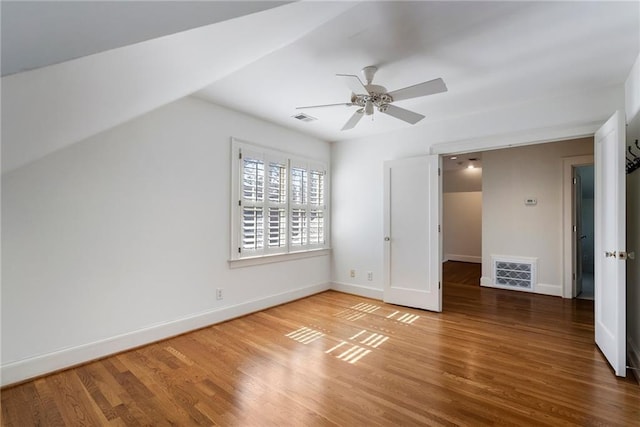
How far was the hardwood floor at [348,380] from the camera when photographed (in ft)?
6.17

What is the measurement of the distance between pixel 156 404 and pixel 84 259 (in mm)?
1420

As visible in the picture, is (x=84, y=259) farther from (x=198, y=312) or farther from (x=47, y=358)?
(x=198, y=312)

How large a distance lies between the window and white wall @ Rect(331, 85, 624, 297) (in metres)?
0.38

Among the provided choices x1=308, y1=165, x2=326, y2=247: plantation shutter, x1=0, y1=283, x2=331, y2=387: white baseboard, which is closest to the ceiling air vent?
x1=308, y1=165, x2=326, y2=247: plantation shutter

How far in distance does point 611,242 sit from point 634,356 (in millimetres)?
974

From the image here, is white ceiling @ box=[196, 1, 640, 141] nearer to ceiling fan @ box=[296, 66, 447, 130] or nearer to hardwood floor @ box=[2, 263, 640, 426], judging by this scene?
ceiling fan @ box=[296, 66, 447, 130]

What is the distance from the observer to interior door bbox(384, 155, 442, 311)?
396 cm

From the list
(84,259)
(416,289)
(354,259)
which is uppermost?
(84,259)

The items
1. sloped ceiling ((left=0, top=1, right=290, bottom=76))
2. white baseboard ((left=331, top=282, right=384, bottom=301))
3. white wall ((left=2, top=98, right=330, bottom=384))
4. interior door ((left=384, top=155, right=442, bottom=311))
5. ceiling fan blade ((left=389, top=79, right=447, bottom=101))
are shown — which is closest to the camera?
sloped ceiling ((left=0, top=1, right=290, bottom=76))

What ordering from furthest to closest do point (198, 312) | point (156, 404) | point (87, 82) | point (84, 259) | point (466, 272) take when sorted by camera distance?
point (466, 272) → point (198, 312) → point (84, 259) → point (156, 404) → point (87, 82)

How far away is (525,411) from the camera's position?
75.2 inches

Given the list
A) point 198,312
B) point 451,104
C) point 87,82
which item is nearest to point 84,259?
point 198,312

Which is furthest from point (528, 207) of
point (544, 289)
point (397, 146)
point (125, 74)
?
point (125, 74)

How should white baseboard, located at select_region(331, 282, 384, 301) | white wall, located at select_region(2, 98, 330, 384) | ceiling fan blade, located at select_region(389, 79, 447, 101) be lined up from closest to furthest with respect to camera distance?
ceiling fan blade, located at select_region(389, 79, 447, 101)
white wall, located at select_region(2, 98, 330, 384)
white baseboard, located at select_region(331, 282, 384, 301)
